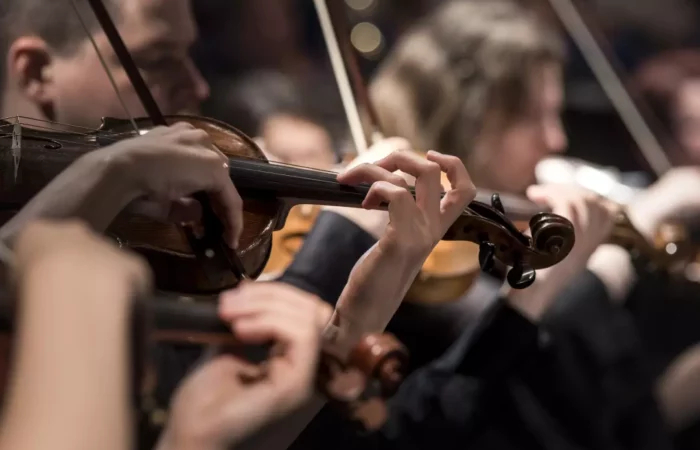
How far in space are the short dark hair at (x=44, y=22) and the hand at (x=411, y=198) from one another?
0.73 feet

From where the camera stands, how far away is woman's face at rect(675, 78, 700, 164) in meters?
1.29

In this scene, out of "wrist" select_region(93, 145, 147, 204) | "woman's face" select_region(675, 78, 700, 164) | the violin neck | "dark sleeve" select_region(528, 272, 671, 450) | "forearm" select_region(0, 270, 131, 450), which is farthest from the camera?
"woman's face" select_region(675, 78, 700, 164)

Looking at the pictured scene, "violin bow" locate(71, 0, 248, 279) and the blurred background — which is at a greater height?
"violin bow" locate(71, 0, 248, 279)

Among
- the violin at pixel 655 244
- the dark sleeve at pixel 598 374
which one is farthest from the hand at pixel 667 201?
the dark sleeve at pixel 598 374

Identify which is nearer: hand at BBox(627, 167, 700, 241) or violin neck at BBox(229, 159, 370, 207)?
violin neck at BBox(229, 159, 370, 207)

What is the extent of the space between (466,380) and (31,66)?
0.54 meters

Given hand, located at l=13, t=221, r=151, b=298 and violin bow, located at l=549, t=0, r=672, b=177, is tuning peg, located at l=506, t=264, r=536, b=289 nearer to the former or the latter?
hand, located at l=13, t=221, r=151, b=298

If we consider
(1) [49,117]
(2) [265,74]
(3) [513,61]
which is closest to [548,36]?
(3) [513,61]

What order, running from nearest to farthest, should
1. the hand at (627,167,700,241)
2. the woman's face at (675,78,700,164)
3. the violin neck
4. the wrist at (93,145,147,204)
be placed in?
the wrist at (93,145,147,204), the violin neck, the hand at (627,167,700,241), the woman's face at (675,78,700,164)

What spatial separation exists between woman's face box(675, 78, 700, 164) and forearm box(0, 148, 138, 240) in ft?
3.45

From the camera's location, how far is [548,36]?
3.87 ft

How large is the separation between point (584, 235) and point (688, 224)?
35 centimetres

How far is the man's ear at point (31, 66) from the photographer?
1.95 ft

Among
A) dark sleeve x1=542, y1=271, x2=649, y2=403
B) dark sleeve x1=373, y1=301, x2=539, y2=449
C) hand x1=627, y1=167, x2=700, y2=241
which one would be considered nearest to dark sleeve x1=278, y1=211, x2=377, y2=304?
dark sleeve x1=373, y1=301, x2=539, y2=449
